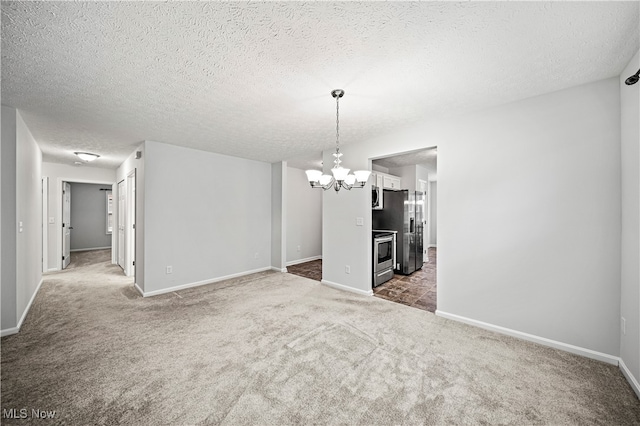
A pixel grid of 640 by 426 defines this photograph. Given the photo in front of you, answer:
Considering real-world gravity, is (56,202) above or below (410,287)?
above

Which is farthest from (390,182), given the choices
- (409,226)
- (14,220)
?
(14,220)

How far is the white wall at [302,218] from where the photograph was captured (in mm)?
6430

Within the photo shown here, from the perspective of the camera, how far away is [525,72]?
2045 millimetres

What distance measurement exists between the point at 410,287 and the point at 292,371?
292 centimetres

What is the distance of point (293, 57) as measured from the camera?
1823mm

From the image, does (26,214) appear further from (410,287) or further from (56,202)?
(410,287)

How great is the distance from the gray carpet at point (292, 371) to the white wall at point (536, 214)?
14.0 inches

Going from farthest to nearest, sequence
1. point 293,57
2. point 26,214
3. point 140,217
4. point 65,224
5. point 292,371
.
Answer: point 65,224 → point 140,217 → point 26,214 → point 292,371 → point 293,57

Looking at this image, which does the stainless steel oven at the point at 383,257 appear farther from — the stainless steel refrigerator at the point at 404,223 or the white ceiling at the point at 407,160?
the white ceiling at the point at 407,160

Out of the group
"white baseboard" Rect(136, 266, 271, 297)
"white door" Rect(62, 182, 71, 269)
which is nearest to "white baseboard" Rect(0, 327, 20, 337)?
"white baseboard" Rect(136, 266, 271, 297)

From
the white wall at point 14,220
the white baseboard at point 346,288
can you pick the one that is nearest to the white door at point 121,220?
the white wall at point 14,220

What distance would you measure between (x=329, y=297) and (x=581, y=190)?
3117 millimetres

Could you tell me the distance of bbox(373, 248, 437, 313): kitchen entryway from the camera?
11.8ft

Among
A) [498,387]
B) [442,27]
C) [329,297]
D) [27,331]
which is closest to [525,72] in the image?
[442,27]
